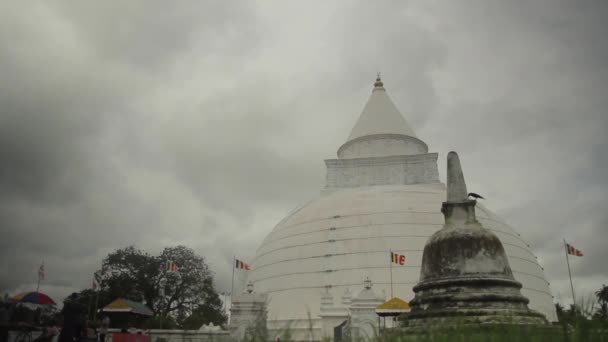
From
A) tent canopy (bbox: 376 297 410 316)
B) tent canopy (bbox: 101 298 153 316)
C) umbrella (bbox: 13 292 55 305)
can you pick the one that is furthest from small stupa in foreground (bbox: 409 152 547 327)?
tent canopy (bbox: 101 298 153 316)

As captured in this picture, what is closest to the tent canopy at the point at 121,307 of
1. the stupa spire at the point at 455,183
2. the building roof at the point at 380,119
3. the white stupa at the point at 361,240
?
the white stupa at the point at 361,240

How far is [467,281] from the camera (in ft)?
35.6

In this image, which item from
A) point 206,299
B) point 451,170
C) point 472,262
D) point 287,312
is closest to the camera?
point 472,262

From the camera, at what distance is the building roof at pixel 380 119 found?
38281 millimetres

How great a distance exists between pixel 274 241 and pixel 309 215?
285cm

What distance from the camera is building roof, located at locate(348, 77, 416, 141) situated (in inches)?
1507

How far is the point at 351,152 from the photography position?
3841 centimetres

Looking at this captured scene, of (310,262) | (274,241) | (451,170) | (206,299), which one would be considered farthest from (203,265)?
(451,170)

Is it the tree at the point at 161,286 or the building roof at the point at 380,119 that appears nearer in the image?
the building roof at the point at 380,119

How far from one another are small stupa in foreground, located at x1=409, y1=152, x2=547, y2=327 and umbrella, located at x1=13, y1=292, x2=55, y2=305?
12.7 m

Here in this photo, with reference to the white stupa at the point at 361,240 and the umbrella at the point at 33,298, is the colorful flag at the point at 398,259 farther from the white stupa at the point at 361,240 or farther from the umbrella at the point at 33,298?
the umbrella at the point at 33,298

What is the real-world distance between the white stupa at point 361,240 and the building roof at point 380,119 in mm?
2365

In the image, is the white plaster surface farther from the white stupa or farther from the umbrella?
the umbrella

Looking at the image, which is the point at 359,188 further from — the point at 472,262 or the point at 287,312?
the point at 472,262
